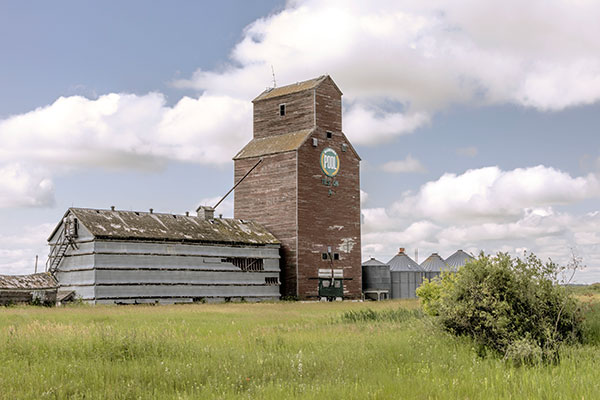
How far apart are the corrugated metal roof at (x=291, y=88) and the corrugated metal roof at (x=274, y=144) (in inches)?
131

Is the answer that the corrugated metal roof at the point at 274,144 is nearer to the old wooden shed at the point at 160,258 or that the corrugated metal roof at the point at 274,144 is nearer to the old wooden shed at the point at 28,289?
the old wooden shed at the point at 160,258

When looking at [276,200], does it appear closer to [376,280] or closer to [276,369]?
[376,280]

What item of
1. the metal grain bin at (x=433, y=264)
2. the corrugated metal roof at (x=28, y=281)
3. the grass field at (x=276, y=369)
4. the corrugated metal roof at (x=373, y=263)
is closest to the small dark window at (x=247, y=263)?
the corrugated metal roof at (x=28, y=281)

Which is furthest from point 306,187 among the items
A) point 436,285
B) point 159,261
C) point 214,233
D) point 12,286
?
point 436,285

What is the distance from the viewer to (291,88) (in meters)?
50.7

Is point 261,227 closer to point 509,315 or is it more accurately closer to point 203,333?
point 203,333

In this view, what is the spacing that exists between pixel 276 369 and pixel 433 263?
4922 centimetres

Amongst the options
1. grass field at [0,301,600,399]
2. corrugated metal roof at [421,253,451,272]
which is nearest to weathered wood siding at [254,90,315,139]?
corrugated metal roof at [421,253,451,272]

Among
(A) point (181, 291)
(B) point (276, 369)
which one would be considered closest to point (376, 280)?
(A) point (181, 291)

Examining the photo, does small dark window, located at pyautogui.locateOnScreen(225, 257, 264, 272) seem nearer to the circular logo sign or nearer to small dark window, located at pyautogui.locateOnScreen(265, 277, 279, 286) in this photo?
small dark window, located at pyautogui.locateOnScreen(265, 277, 279, 286)

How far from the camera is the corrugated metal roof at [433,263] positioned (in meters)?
58.1

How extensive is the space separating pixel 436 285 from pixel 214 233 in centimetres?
2481

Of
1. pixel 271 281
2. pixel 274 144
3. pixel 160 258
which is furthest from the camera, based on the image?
pixel 274 144

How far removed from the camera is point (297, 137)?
158ft
